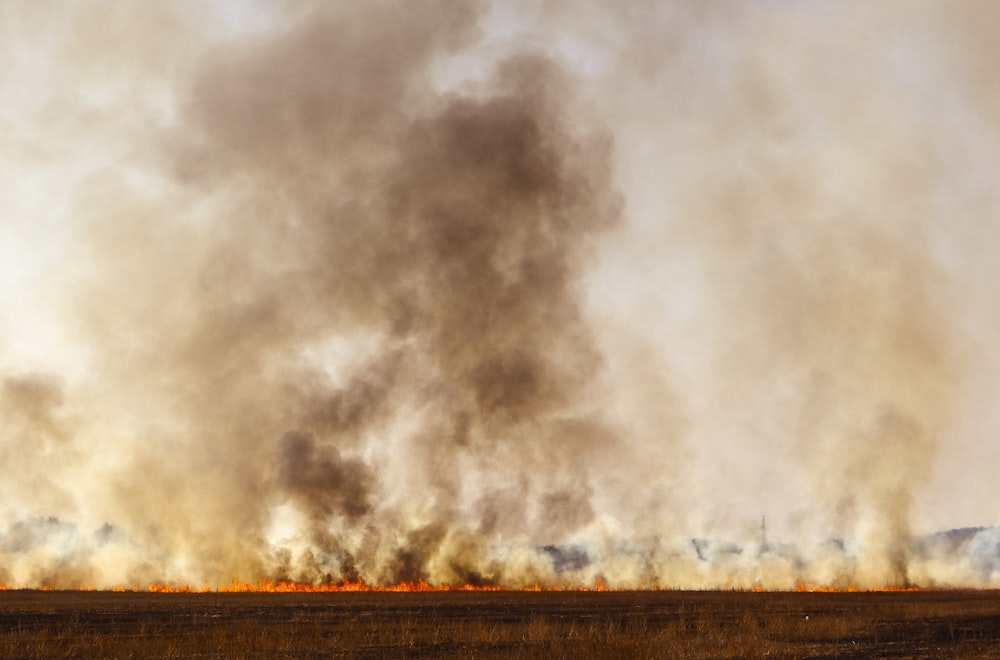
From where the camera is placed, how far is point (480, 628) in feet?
135

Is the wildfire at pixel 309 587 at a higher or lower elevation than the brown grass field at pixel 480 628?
higher

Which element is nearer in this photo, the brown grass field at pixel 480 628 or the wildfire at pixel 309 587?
the brown grass field at pixel 480 628

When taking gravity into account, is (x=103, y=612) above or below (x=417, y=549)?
below

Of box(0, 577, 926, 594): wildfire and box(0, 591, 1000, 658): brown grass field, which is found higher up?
box(0, 577, 926, 594): wildfire

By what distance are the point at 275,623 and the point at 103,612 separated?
12441 mm

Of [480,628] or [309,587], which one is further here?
[309,587]

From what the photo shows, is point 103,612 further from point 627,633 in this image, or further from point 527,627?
point 627,633

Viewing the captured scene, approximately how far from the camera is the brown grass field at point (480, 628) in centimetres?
3266

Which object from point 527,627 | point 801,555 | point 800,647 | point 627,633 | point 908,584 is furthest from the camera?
point 801,555

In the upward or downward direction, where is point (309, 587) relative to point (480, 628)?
upward

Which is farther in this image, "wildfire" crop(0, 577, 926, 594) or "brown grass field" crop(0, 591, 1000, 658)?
"wildfire" crop(0, 577, 926, 594)

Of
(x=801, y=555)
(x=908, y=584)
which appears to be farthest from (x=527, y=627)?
(x=801, y=555)

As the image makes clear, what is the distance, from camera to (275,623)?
43.7 metres

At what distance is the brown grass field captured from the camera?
32.7m
